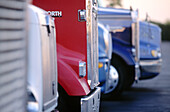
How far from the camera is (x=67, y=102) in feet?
19.0

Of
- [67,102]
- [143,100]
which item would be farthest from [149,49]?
[67,102]

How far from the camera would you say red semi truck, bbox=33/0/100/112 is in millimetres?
5734

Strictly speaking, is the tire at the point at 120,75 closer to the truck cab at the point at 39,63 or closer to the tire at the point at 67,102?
the tire at the point at 67,102

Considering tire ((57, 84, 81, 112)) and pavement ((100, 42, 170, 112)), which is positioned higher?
tire ((57, 84, 81, 112))

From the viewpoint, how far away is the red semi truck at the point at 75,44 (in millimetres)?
5734

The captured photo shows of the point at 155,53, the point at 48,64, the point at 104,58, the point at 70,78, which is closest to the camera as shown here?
the point at 48,64

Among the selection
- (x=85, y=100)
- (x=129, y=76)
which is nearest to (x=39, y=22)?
(x=85, y=100)

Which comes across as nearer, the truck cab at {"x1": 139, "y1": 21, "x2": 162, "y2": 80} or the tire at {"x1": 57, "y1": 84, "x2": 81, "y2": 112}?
the tire at {"x1": 57, "y1": 84, "x2": 81, "y2": 112}

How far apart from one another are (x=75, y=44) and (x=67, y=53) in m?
0.16

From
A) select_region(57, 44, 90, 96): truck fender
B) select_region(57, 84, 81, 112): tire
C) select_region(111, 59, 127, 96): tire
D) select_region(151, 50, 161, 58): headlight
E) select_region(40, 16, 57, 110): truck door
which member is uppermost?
select_region(40, 16, 57, 110): truck door

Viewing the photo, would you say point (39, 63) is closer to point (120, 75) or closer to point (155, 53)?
point (120, 75)

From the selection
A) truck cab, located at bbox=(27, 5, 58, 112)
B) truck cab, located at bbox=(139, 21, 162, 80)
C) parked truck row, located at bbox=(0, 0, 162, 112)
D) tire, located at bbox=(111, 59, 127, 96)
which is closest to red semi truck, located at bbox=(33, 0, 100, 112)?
parked truck row, located at bbox=(0, 0, 162, 112)

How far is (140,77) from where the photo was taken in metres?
11.0

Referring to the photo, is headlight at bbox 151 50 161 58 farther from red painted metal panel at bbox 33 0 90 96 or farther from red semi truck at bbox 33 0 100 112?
red painted metal panel at bbox 33 0 90 96
